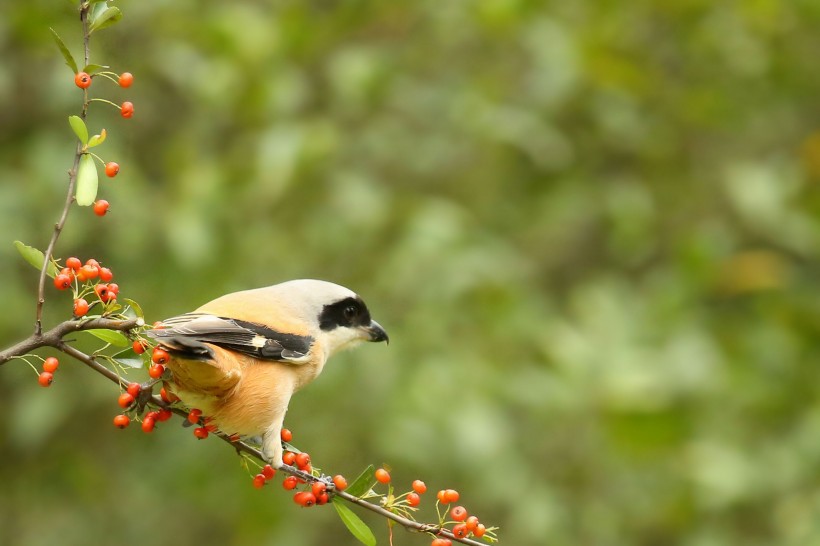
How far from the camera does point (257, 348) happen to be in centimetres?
247

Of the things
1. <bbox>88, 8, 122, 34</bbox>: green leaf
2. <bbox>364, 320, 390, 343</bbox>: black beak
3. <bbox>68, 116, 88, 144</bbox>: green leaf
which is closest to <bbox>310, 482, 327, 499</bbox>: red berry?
<bbox>68, 116, 88, 144</bbox>: green leaf

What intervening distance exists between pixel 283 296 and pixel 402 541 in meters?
2.74

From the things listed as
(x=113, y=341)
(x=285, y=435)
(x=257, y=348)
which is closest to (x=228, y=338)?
(x=257, y=348)

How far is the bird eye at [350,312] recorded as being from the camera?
2.92 m

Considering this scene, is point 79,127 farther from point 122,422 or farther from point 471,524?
point 471,524

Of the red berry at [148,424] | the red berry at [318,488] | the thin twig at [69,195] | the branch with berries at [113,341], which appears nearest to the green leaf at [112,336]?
the branch with berries at [113,341]

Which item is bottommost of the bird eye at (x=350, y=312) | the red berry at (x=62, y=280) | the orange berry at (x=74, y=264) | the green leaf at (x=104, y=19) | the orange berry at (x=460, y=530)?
the orange berry at (x=460, y=530)

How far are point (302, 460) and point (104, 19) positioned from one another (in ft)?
3.19

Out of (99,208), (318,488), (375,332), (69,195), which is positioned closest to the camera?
(69,195)

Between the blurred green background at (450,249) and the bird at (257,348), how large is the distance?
1175mm

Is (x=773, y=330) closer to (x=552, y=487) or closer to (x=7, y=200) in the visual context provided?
(x=552, y=487)

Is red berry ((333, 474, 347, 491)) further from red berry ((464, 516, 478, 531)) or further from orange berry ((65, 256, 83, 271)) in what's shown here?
orange berry ((65, 256, 83, 271))

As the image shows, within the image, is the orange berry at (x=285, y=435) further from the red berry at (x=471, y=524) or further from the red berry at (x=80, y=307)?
the red berry at (x=80, y=307)

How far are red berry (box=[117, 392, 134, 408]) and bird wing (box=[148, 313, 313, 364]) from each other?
12 centimetres
